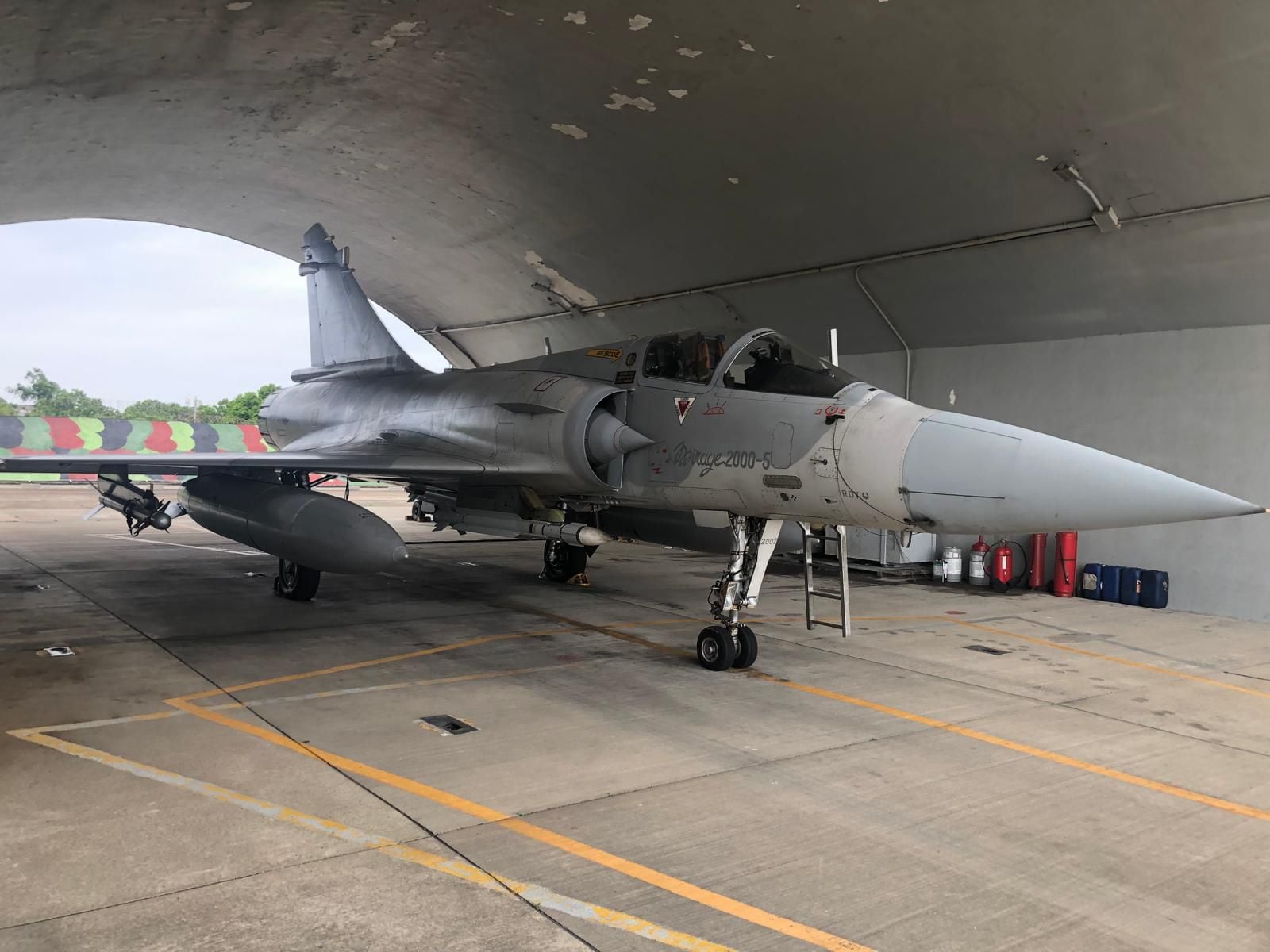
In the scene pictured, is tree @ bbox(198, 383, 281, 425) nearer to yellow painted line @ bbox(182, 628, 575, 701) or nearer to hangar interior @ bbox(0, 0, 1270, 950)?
hangar interior @ bbox(0, 0, 1270, 950)

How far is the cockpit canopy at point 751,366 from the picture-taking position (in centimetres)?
652

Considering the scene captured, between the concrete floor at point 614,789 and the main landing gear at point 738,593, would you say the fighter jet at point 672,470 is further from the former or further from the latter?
the concrete floor at point 614,789

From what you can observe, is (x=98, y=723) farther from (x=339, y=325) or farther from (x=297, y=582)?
(x=339, y=325)

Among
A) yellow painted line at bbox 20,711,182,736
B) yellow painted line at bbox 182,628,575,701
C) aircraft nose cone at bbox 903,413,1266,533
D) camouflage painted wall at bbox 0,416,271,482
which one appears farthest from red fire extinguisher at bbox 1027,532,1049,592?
camouflage painted wall at bbox 0,416,271,482

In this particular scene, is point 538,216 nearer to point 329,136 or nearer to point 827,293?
point 329,136

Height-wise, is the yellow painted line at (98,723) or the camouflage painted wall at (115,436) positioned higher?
A: the camouflage painted wall at (115,436)

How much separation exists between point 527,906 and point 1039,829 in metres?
2.29

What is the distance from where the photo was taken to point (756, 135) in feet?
33.8

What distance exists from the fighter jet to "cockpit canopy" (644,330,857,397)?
0.01 metres

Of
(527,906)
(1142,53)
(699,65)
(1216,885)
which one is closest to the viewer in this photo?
(527,906)

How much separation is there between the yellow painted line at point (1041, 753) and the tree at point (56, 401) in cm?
5414

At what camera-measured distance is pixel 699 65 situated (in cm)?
940

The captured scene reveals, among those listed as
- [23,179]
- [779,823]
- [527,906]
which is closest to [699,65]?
[779,823]

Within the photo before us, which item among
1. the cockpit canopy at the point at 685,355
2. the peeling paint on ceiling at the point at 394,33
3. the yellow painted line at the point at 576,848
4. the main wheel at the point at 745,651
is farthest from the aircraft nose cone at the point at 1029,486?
the peeling paint on ceiling at the point at 394,33
